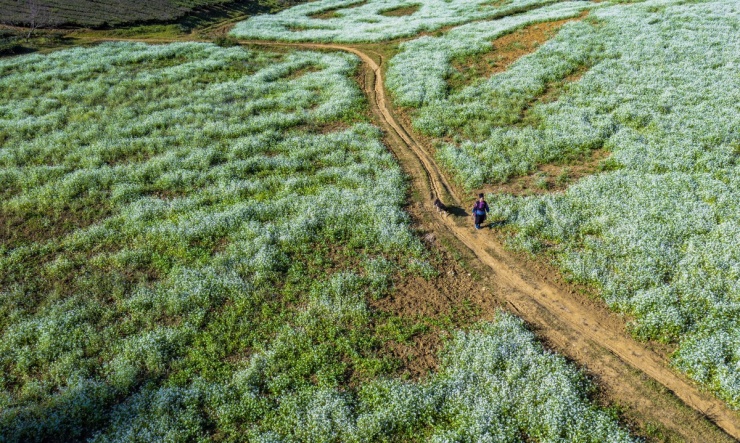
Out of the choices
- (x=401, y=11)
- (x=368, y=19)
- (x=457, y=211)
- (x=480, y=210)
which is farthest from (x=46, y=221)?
(x=401, y=11)

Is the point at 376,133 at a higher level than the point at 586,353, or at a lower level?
higher

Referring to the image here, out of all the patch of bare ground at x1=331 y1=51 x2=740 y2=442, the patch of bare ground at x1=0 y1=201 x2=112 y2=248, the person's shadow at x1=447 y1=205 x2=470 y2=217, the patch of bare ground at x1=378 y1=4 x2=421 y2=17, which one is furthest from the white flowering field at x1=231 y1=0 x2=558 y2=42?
the patch of bare ground at x1=331 y1=51 x2=740 y2=442

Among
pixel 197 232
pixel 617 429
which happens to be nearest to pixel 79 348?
pixel 197 232

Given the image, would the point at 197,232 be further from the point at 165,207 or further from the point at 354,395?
the point at 354,395

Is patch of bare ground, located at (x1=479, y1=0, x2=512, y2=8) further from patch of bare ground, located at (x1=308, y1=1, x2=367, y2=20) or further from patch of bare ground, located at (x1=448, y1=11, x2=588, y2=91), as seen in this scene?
patch of bare ground, located at (x1=308, y1=1, x2=367, y2=20)

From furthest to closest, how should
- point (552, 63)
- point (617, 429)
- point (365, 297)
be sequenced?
point (552, 63), point (365, 297), point (617, 429)

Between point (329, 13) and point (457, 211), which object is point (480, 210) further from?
point (329, 13)
